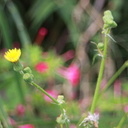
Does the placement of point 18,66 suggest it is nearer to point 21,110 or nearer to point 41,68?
point 21,110

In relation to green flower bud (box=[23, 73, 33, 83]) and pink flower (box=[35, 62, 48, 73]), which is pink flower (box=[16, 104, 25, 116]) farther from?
green flower bud (box=[23, 73, 33, 83])

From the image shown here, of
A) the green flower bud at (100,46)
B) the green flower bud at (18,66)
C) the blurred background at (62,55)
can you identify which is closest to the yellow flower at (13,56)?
the green flower bud at (18,66)

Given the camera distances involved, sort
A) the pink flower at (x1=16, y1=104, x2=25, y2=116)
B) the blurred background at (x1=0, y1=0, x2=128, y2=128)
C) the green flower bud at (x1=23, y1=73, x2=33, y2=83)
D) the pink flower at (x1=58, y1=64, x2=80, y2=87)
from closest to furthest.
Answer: the green flower bud at (x1=23, y1=73, x2=33, y2=83) → the pink flower at (x1=16, y1=104, x2=25, y2=116) → the blurred background at (x1=0, y1=0, x2=128, y2=128) → the pink flower at (x1=58, y1=64, x2=80, y2=87)

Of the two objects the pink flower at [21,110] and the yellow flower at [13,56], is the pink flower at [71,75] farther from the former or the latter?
the yellow flower at [13,56]

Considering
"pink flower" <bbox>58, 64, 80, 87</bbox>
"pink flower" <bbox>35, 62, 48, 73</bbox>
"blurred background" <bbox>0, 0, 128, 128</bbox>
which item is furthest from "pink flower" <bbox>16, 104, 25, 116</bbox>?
"pink flower" <bbox>58, 64, 80, 87</bbox>

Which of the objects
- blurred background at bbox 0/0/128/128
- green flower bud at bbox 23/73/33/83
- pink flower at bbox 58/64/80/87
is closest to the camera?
green flower bud at bbox 23/73/33/83

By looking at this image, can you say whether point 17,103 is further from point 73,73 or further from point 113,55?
point 113,55

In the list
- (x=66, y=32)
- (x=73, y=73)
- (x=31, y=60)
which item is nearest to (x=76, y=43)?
(x=66, y=32)

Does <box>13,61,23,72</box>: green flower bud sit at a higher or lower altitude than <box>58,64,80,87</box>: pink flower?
lower
